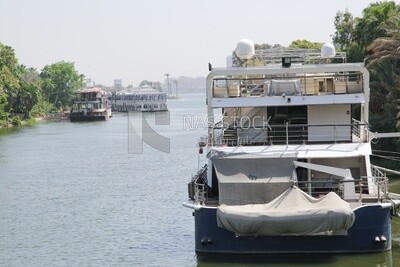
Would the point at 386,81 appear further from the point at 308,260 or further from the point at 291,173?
the point at 308,260

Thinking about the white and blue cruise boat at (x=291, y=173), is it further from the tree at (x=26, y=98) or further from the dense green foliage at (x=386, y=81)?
the tree at (x=26, y=98)

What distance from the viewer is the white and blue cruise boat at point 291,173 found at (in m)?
22.3

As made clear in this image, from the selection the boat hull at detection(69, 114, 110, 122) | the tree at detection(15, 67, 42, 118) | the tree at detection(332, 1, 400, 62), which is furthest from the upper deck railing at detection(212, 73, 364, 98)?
the tree at detection(15, 67, 42, 118)

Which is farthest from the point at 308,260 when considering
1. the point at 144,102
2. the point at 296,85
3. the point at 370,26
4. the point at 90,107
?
the point at 144,102

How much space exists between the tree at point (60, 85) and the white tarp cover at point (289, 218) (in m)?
127

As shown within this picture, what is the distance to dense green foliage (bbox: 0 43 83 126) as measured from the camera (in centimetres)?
10262

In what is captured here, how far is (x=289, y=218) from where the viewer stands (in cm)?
2186

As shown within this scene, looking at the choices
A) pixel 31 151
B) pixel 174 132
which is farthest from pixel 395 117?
pixel 174 132

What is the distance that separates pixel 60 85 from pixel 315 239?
13016cm

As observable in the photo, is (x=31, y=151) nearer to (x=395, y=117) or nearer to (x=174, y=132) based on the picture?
(x=174, y=132)

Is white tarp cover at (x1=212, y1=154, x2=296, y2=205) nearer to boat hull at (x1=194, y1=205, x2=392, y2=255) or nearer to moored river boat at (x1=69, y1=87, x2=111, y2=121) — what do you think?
boat hull at (x1=194, y1=205, x2=392, y2=255)

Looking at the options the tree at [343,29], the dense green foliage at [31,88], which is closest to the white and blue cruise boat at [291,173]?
the tree at [343,29]

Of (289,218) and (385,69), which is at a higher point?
(385,69)

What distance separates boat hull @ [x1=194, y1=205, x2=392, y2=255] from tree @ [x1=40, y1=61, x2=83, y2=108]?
12640 cm
